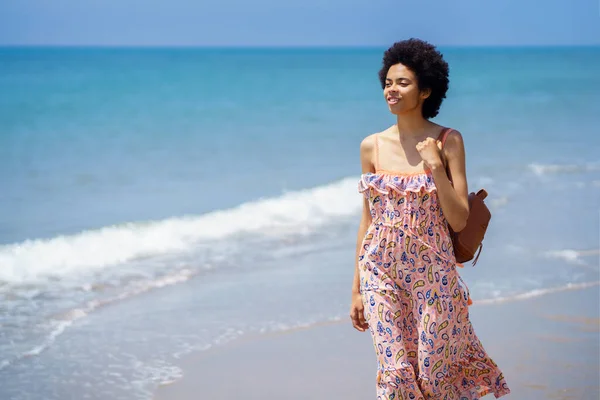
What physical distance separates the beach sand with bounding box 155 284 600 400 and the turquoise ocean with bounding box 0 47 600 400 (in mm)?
A: 230

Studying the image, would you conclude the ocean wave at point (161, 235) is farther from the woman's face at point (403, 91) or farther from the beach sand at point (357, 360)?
the woman's face at point (403, 91)

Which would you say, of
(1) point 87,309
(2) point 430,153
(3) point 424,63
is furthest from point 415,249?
(1) point 87,309

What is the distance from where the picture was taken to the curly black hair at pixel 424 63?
3.87 metres

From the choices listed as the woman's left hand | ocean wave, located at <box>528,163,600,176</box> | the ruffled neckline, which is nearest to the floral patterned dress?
the ruffled neckline

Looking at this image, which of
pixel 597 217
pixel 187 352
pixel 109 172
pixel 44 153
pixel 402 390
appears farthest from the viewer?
pixel 44 153

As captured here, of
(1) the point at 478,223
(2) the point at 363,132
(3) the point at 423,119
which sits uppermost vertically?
(3) the point at 423,119

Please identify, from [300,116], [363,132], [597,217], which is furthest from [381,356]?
[300,116]

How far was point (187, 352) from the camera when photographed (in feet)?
20.4

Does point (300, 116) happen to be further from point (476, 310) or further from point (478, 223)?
point (478, 223)

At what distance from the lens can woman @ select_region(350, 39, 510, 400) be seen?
12.4ft

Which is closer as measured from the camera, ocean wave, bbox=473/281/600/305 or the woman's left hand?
the woman's left hand

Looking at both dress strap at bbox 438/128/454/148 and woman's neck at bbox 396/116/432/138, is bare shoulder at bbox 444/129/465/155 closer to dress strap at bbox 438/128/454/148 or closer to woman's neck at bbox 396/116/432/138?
dress strap at bbox 438/128/454/148

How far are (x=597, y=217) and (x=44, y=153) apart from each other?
398 inches

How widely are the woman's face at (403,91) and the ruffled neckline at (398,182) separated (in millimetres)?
274
